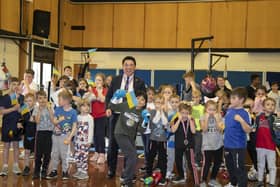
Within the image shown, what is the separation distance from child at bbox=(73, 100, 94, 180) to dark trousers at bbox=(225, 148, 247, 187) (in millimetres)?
2038

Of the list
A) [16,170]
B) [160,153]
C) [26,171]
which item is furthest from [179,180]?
[16,170]

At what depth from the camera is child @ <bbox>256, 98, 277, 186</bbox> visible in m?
5.90

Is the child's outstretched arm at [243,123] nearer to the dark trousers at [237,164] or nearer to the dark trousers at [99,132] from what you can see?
the dark trousers at [237,164]

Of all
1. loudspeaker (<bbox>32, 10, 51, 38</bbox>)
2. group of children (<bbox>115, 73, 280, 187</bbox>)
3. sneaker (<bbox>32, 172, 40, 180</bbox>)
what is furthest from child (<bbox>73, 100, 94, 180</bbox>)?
loudspeaker (<bbox>32, 10, 51, 38</bbox>)

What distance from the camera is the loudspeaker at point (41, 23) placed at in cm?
1289

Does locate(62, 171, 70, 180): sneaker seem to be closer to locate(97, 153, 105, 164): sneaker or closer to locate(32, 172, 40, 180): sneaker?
locate(32, 172, 40, 180): sneaker

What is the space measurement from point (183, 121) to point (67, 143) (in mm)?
1688

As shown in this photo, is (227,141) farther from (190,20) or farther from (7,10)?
(190,20)

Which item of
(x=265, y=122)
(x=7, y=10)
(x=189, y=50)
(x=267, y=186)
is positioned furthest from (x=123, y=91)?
(x=189, y=50)

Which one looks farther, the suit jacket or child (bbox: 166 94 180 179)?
child (bbox: 166 94 180 179)

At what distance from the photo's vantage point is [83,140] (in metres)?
6.10

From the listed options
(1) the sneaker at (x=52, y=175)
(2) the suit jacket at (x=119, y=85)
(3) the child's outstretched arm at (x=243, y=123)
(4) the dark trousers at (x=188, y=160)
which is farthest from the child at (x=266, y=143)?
(1) the sneaker at (x=52, y=175)

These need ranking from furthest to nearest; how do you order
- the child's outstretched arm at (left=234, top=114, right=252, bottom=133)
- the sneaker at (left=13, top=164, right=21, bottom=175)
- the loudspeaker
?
the loudspeaker < the sneaker at (left=13, top=164, right=21, bottom=175) < the child's outstretched arm at (left=234, top=114, right=252, bottom=133)

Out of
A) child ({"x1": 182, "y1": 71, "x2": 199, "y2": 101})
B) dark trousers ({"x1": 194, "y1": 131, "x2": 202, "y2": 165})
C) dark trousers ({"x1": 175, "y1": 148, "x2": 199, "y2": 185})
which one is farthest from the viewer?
child ({"x1": 182, "y1": 71, "x2": 199, "y2": 101})
